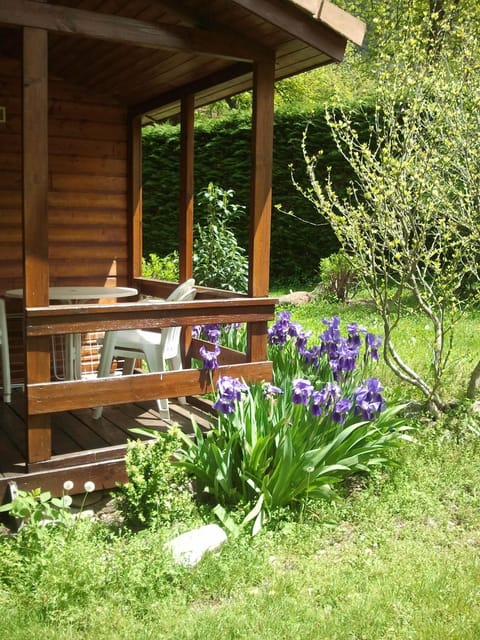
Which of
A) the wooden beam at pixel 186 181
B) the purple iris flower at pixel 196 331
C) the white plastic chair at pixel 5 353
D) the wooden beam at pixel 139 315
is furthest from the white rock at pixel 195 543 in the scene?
the wooden beam at pixel 186 181

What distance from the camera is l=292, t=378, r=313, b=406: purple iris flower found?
3996 millimetres

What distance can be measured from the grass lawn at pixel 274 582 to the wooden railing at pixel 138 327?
785mm

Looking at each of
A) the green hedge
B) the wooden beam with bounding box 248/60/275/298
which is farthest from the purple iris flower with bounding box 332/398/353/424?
the green hedge

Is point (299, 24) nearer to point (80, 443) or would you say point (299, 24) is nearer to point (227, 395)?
point (227, 395)

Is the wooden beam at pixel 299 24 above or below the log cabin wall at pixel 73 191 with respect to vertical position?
above

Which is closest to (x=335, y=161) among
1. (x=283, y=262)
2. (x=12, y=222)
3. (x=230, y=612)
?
(x=283, y=262)

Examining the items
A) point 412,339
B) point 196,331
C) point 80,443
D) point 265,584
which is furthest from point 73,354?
point 412,339

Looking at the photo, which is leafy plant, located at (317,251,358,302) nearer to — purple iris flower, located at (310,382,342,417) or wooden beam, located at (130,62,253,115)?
wooden beam, located at (130,62,253,115)

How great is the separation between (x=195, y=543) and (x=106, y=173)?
3.94 meters

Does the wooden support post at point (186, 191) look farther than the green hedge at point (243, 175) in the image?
No

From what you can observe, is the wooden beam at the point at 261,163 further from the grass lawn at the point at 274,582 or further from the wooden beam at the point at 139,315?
the grass lawn at the point at 274,582

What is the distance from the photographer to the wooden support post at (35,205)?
365cm

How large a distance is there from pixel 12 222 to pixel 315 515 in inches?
140

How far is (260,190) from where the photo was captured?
14.7 ft
